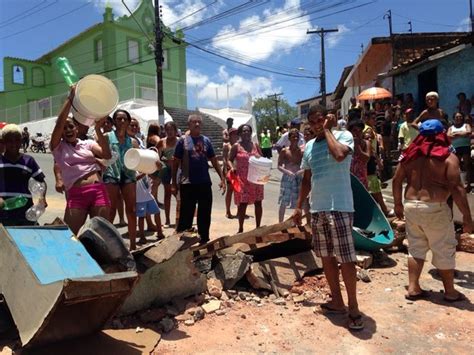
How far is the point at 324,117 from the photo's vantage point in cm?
384

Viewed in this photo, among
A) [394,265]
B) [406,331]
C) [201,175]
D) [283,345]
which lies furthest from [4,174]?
[394,265]

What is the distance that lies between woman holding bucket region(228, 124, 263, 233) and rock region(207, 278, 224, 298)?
7.16ft

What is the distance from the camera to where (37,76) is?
37.0m

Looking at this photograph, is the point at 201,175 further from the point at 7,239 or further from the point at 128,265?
the point at 7,239

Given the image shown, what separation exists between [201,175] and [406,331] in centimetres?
280

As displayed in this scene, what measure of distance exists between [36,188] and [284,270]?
2.68 m

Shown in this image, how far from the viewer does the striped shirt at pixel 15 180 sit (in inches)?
157

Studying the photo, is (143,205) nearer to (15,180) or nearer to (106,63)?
(15,180)

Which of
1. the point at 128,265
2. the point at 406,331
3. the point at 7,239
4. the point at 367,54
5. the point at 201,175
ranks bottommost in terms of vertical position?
the point at 406,331

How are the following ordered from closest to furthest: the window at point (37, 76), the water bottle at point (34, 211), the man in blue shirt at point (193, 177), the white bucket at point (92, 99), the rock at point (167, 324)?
1. the rock at point (167, 324)
2. the white bucket at point (92, 99)
3. the water bottle at point (34, 211)
4. the man in blue shirt at point (193, 177)
5. the window at point (37, 76)

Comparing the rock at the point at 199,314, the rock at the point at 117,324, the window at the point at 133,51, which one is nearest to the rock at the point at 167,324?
the rock at the point at 199,314

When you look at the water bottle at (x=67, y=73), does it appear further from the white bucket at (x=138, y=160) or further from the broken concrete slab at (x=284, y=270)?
the broken concrete slab at (x=284, y=270)

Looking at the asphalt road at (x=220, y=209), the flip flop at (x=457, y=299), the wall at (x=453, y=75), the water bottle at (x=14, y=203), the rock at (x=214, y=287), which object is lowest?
the flip flop at (x=457, y=299)

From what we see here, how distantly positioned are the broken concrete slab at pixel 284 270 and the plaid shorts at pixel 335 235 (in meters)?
0.93
